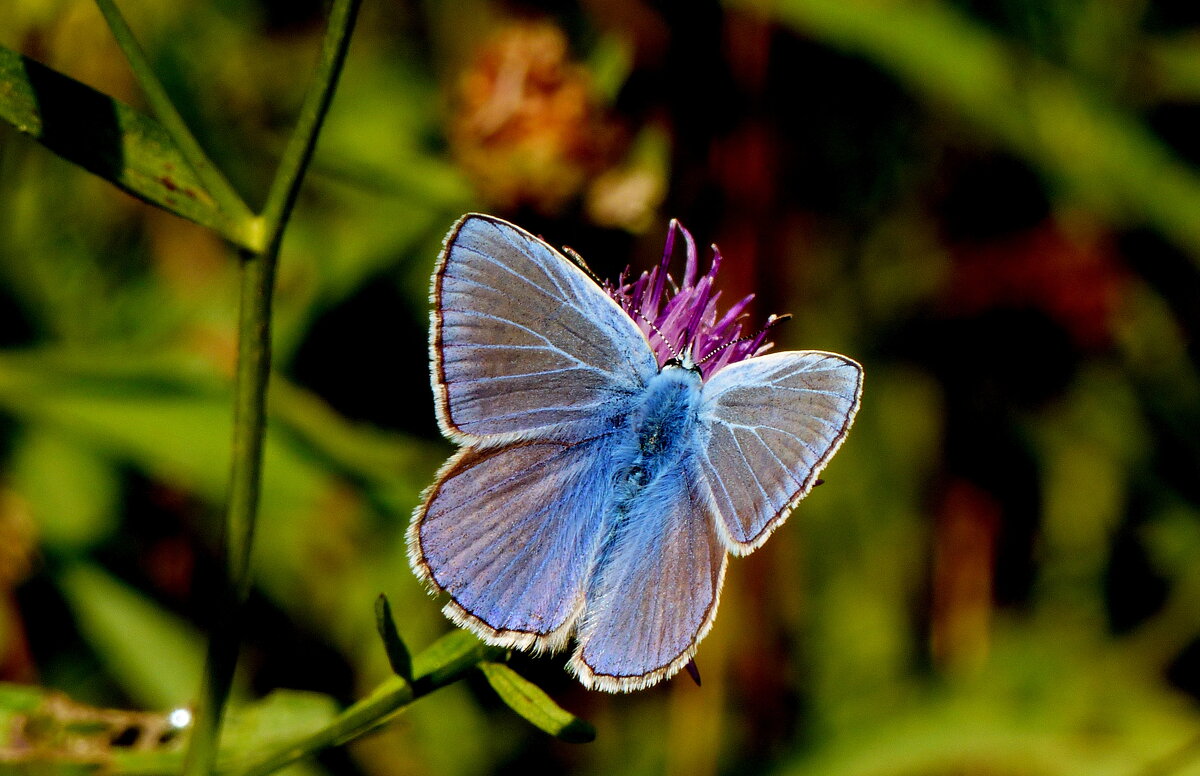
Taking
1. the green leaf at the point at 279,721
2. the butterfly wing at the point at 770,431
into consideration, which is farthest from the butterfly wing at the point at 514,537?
the green leaf at the point at 279,721

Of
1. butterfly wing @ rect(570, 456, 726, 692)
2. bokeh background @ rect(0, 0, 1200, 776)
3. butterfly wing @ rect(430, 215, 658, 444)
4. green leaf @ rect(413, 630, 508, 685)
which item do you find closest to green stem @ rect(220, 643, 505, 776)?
green leaf @ rect(413, 630, 508, 685)

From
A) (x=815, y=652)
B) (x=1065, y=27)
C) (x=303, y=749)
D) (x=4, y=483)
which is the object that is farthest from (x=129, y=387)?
(x=1065, y=27)

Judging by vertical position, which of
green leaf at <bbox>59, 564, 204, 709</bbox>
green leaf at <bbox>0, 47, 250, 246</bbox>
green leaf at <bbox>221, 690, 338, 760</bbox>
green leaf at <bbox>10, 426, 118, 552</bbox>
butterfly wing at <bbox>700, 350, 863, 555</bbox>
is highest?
butterfly wing at <bbox>700, 350, 863, 555</bbox>

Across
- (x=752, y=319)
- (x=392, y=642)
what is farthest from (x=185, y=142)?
(x=752, y=319)

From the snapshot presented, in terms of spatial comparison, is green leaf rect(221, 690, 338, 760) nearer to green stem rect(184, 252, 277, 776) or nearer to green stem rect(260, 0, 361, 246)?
green stem rect(184, 252, 277, 776)

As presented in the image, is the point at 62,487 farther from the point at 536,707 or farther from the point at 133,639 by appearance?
the point at 536,707
